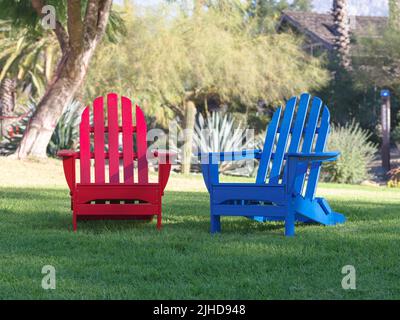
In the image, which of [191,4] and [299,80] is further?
[299,80]

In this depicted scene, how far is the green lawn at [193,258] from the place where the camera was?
4523 millimetres

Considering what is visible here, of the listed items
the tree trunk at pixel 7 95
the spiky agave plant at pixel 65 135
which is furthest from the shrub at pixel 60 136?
the tree trunk at pixel 7 95

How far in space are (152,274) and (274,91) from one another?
21.7 m

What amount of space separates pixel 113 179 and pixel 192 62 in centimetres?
1641

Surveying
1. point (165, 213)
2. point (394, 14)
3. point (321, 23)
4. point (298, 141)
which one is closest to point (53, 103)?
point (165, 213)

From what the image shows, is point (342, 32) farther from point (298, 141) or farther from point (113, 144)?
point (113, 144)

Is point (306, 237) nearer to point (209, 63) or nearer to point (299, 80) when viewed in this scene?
point (209, 63)

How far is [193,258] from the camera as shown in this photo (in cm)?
543

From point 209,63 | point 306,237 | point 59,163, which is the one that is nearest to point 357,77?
point 209,63

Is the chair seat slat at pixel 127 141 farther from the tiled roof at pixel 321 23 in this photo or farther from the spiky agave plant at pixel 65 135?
the tiled roof at pixel 321 23

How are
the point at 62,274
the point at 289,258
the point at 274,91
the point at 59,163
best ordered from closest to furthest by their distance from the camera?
the point at 62,274 < the point at 289,258 < the point at 59,163 < the point at 274,91

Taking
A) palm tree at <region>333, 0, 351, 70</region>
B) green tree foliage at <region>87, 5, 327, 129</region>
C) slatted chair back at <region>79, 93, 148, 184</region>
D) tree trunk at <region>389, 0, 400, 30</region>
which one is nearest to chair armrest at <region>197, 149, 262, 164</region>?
slatted chair back at <region>79, 93, 148, 184</region>

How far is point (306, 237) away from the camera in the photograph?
20.9 ft

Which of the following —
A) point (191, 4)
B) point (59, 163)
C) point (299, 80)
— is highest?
point (191, 4)
